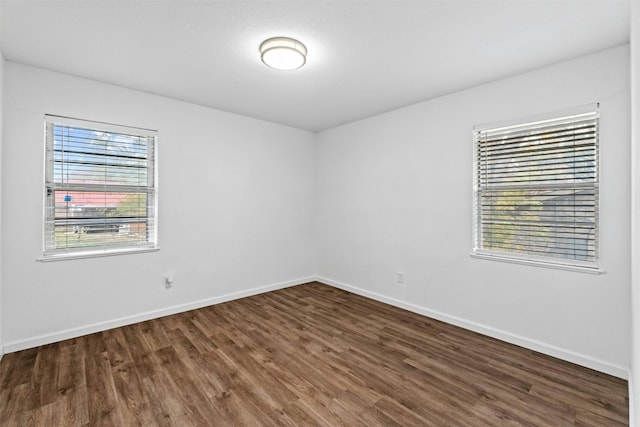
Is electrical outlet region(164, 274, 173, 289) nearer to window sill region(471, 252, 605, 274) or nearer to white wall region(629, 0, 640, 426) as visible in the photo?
window sill region(471, 252, 605, 274)

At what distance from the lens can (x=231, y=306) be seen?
389cm

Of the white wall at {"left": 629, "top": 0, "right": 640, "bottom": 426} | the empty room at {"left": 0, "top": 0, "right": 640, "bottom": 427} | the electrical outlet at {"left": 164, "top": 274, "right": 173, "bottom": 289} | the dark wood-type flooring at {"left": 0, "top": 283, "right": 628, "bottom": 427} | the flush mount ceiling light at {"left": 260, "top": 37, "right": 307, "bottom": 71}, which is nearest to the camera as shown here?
the white wall at {"left": 629, "top": 0, "right": 640, "bottom": 426}

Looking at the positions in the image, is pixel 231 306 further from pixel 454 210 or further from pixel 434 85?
pixel 434 85

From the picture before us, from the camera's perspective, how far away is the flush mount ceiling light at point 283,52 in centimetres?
227

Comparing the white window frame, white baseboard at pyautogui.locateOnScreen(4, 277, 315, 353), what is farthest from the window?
the white window frame

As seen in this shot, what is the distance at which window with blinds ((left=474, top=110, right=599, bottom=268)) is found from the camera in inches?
98.9

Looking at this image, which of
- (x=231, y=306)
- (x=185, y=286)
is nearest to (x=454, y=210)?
(x=231, y=306)

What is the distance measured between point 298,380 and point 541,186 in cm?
270

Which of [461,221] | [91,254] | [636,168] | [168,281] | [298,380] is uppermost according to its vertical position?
Answer: [636,168]

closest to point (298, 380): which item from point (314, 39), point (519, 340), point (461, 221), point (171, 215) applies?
point (519, 340)

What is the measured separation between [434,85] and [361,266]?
2556mm

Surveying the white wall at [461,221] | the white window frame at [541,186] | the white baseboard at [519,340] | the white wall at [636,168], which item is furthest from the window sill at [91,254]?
the white wall at [636,168]

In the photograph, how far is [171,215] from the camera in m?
3.61

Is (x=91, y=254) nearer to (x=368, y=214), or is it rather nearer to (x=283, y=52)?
(x=283, y=52)
